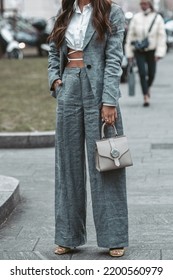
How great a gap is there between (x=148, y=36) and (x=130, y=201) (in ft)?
24.3

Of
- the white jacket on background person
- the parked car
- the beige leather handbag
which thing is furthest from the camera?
the parked car

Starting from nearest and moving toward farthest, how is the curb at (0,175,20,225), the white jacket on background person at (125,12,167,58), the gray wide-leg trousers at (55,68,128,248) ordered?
the gray wide-leg trousers at (55,68,128,248), the curb at (0,175,20,225), the white jacket on background person at (125,12,167,58)

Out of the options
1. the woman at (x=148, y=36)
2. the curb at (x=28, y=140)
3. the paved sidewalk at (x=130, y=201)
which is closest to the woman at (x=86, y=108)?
the paved sidewalk at (x=130, y=201)

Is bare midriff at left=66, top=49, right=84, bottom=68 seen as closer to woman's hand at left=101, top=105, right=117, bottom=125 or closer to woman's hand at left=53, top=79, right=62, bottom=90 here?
woman's hand at left=53, top=79, right=62, bottom=90

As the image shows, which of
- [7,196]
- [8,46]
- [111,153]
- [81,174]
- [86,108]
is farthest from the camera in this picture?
[8,46]

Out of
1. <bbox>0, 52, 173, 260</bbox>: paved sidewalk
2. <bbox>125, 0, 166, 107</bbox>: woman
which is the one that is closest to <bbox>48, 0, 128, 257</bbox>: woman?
<bbox>0, 52, 173, 260</bbox>: paved sidewalk

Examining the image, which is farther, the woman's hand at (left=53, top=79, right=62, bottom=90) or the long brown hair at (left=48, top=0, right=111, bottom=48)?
the woman's hand at (left=53, top=79, right=62, bottom=90)

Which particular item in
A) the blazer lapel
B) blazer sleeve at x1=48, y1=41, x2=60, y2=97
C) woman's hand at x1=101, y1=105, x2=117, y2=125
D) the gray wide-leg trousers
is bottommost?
the gray wide-leg trousers

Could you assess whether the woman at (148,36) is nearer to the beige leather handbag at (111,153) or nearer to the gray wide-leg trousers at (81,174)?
the gray wide-leg trousers at (81,174)

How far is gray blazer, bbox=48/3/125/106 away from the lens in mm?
5609

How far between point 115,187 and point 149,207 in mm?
1851

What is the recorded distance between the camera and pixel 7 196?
288 inches

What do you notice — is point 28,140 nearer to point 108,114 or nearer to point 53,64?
point 53,64

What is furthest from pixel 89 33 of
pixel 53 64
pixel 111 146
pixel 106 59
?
pixel 111 146
